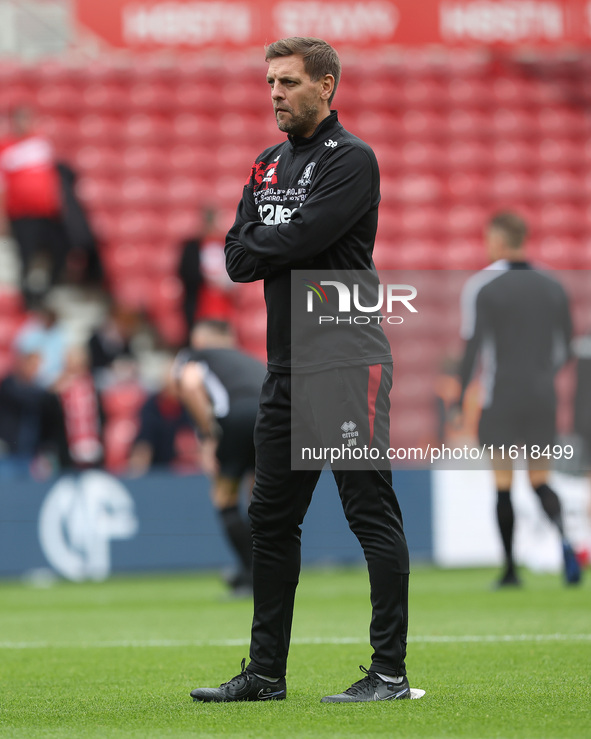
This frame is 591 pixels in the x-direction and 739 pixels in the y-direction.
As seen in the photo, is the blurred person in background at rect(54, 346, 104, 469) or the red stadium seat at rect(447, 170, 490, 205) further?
the red stadium seat at rect(447, 170, 490, 205)

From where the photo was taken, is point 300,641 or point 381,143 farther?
point 381,143

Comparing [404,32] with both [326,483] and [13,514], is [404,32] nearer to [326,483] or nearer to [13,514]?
[326,483]

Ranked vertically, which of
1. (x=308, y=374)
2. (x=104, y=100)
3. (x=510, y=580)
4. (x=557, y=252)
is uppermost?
(x=104, y=100)

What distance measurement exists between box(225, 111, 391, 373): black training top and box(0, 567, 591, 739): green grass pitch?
105 centimetres

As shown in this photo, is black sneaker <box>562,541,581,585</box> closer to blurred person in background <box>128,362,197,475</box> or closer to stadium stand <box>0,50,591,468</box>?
blurred person in background <box>128,362,197,475</box>

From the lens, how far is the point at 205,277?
38.9ft

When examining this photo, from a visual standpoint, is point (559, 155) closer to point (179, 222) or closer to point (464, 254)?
point (464, 254)

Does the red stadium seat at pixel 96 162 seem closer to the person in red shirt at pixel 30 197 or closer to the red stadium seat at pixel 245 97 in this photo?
the red stadium seat at pixel 245 97

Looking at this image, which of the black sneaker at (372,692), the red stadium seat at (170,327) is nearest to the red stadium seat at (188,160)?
the red stadium seat at (170,327)

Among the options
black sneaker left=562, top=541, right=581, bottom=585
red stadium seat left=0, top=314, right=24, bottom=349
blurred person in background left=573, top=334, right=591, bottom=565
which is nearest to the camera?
black sneaker left=562, top=541, right=581, bottom=585

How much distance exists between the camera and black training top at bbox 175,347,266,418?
7766mm

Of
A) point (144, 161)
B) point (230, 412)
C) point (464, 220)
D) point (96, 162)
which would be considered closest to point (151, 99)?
point (144, 161)

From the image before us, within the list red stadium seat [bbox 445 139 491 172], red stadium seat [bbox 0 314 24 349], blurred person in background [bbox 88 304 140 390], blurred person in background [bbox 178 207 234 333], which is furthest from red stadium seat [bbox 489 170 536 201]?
red stadium seat [bbox 0 314 24 349]

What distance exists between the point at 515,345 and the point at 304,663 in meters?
3.50
